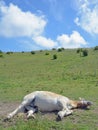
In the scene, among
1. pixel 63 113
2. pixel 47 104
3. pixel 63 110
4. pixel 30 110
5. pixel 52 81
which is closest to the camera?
pixel 63 113

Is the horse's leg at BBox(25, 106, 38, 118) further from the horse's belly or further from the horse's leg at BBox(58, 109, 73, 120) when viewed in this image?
the horse's leg at BBox(58, 109, 73, 120)

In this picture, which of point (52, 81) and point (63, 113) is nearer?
point (63, 113)

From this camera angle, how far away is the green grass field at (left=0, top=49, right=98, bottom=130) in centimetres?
1171

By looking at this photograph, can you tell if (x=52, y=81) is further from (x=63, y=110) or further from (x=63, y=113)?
(x=63, y=113)

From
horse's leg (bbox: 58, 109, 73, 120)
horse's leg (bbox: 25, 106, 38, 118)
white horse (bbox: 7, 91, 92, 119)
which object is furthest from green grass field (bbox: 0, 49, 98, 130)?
white horse (bbox: 7, 91, 92, 119)

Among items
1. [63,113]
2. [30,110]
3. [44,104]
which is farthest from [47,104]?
[63,113]

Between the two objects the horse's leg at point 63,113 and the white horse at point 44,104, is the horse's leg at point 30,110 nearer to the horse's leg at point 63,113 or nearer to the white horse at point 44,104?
the white horse at point 44,104

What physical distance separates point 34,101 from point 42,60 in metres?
26.2

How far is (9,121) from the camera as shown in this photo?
12.2m

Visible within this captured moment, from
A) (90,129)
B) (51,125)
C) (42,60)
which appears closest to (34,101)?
(51,125)

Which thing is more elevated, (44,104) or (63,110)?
(44,104)

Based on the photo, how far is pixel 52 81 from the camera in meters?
26.5

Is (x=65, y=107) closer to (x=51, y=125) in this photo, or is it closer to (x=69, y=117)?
(x=69, y=117)

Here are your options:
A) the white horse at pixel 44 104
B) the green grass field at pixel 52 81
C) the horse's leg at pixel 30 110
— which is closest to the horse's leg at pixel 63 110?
the white horse at pixel 44 104
